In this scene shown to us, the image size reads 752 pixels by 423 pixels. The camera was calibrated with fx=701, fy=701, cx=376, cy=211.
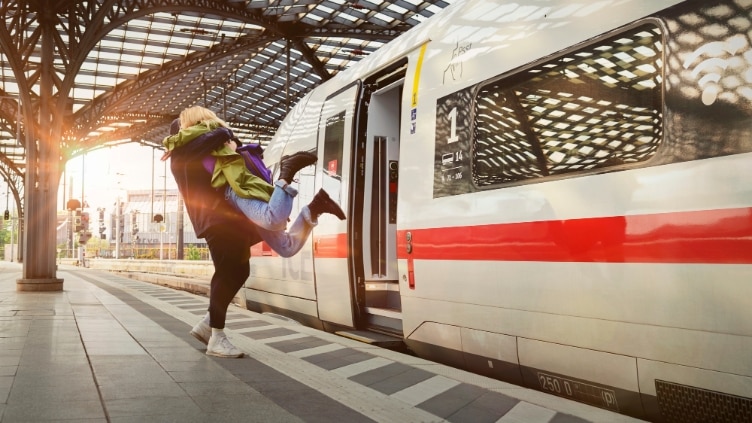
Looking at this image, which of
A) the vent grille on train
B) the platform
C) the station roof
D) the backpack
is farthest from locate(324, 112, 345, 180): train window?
the station roof

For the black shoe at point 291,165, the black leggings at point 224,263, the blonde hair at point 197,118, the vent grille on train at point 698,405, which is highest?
the blonde hair at point 197,118

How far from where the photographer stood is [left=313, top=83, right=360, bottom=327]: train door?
6.77m

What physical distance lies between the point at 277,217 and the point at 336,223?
7.50 ft

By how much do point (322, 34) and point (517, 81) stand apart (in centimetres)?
2555

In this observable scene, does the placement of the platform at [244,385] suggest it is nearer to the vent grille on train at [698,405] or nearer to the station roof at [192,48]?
the vent grille on train at [698,405]

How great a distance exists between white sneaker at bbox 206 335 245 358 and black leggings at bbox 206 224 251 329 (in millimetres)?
161

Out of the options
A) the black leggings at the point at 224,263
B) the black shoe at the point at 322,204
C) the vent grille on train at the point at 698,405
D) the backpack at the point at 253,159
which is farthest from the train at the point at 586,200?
the black leggings at the point at 224,263

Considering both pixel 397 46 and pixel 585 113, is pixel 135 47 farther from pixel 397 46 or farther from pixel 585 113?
pixel 585 113

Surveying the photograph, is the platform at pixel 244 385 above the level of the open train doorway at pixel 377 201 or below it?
below

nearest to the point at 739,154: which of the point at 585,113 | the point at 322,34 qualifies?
the point at 585,113

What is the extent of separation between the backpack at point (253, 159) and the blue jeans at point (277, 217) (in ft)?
0.86

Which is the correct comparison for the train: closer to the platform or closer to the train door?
the platform

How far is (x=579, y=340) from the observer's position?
380 cm

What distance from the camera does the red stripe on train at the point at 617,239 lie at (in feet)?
9.89
